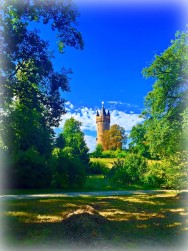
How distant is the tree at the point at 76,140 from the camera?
166 feet

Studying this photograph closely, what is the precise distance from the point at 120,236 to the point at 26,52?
28.5 ft

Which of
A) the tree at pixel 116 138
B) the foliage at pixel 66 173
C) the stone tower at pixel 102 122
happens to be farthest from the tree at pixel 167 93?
the stone tower at pixel 102 122

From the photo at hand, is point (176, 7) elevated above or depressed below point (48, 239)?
above

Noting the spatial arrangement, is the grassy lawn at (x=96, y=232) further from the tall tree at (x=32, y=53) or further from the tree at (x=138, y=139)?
the tree at (x=138, y=139)

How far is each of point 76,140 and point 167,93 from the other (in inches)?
1287

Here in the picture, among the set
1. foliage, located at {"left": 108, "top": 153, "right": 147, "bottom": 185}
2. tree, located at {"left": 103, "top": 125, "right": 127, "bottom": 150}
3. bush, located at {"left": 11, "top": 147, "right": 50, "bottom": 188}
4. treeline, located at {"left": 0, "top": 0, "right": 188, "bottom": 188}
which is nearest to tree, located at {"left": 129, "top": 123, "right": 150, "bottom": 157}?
treeline, located at {"left": 0, "top": 0, "right": 188, "bottom": 188}

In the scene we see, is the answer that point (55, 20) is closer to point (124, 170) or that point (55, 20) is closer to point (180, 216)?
point (180, 216)

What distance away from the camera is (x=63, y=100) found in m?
14.1

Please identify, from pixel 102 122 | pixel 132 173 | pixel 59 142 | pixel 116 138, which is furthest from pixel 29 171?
pixel 102 122

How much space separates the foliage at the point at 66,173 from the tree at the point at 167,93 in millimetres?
8923

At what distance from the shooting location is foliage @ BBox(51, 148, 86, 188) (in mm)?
29359

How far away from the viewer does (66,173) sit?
29.4m

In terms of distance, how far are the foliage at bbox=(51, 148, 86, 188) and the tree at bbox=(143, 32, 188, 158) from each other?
351 inches

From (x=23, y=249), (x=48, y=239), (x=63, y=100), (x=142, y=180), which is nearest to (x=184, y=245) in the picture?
(x=48, y=239)
